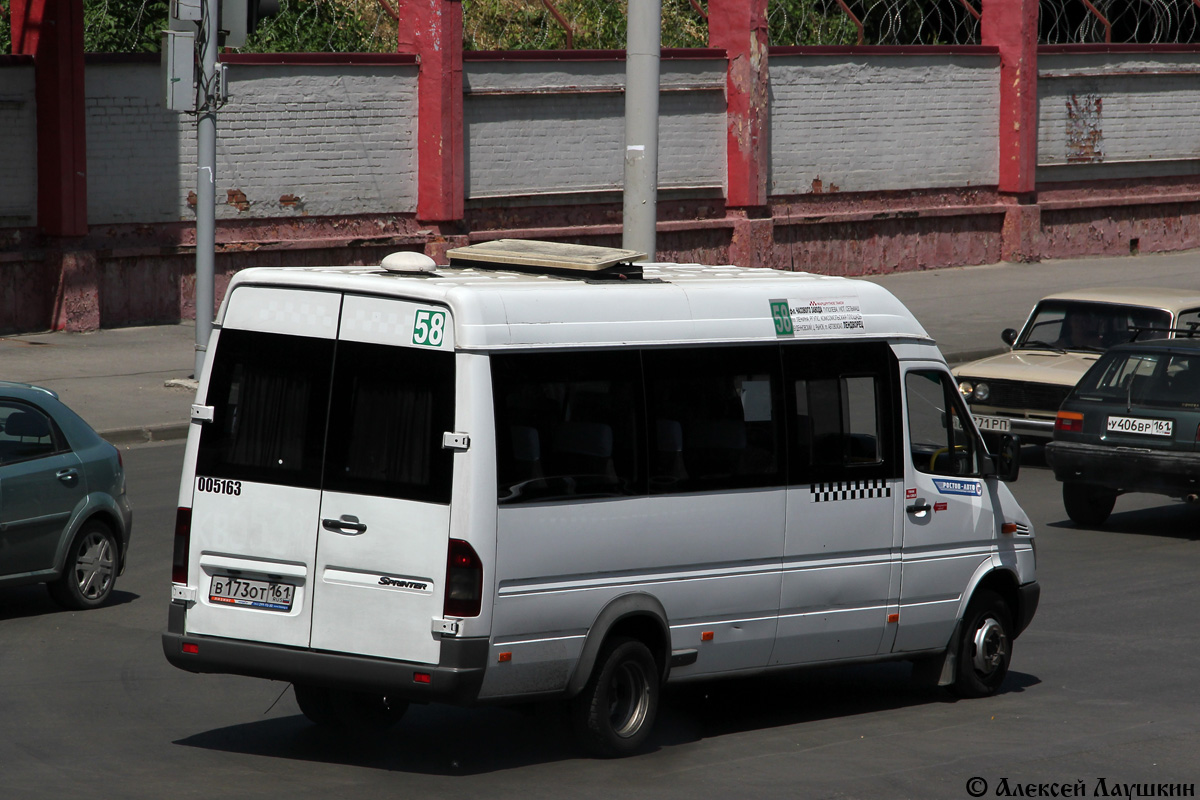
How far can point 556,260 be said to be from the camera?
26.1ft

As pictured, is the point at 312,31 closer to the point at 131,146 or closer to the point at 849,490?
the point at 131,146

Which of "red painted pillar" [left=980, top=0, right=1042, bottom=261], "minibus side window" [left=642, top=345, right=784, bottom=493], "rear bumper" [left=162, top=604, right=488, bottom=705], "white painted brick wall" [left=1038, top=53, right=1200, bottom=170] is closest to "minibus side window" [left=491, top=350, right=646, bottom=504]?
"minibus side window" [left=642, top=345, right=784, bottom=493]

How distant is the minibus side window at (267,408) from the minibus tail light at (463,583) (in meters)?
0.73

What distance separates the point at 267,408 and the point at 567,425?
127 centimetres

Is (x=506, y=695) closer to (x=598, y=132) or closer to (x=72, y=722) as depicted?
(x=72, y=722)

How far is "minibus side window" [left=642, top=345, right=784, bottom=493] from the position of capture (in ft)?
25.3

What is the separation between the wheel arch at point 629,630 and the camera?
7.41 metres

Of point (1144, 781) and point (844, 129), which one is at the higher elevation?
point (844, 129)

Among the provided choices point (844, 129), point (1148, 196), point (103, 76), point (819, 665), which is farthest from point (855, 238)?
point (819, 665)

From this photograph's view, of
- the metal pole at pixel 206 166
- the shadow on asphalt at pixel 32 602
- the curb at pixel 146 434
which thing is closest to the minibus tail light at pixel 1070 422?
the shadow on asphalt at pixel 32 602

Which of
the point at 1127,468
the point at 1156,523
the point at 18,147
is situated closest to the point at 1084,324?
the point at 1156,523

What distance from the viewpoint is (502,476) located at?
7.06 m

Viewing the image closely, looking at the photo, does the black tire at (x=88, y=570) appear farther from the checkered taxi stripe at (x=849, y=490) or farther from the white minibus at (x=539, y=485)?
the checkered taxi stripe at (x=849, y=490)

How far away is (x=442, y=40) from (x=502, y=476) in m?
18.1
